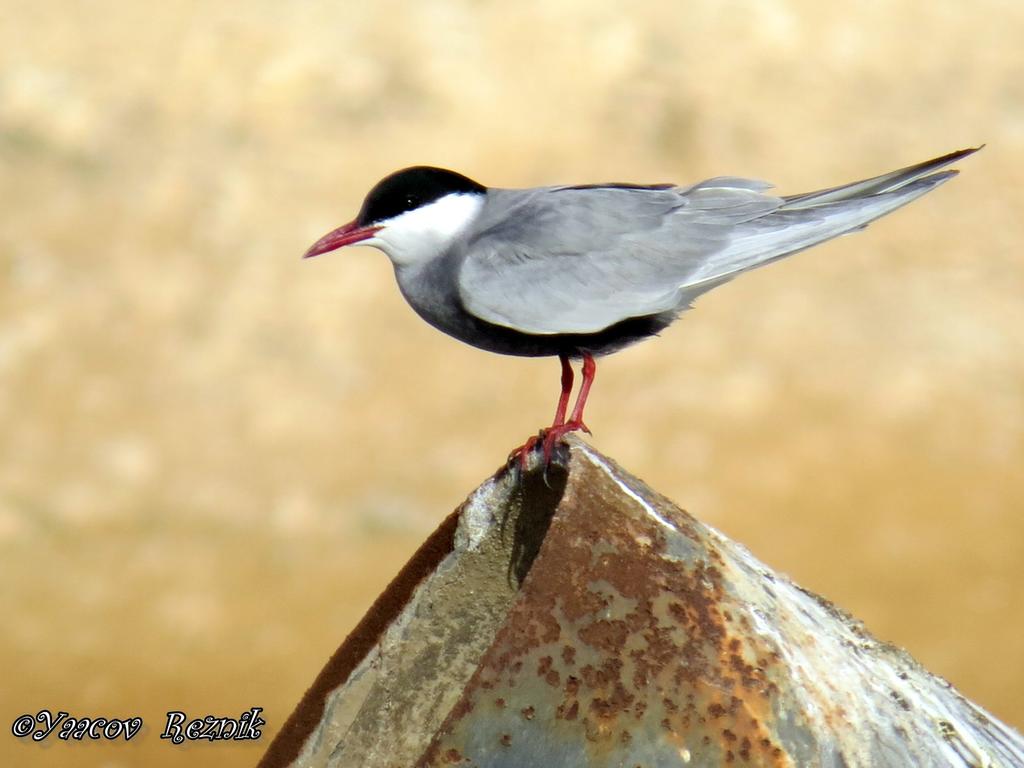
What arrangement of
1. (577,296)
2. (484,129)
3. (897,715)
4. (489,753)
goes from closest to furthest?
(489,753) < (897,715) < (577,296) < (484,129)

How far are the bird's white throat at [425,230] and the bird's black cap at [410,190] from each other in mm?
17

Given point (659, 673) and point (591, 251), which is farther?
point (591, 251)

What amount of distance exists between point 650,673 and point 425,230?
69.4 inches

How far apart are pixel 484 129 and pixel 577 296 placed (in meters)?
5.49

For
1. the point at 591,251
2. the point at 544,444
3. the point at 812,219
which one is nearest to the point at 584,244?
the point at 591,251

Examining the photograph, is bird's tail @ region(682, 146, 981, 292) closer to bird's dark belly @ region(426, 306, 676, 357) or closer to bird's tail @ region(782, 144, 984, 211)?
Answer: bird's tail @ region(782, 144, 984, 211)

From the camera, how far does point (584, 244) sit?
152 inches

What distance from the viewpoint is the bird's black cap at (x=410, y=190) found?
4.02 meters

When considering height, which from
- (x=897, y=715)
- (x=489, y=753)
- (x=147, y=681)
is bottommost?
(x=147, y=681)

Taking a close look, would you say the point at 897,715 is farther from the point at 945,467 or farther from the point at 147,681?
the point at 945,467

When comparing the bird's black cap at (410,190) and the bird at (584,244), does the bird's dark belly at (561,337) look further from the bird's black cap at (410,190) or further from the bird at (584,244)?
the bird's black cap at (410,190)

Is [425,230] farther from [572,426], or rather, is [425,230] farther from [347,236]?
[572,426]

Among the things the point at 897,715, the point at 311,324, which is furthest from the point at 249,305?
the point at 897,715

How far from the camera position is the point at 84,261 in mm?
8555
